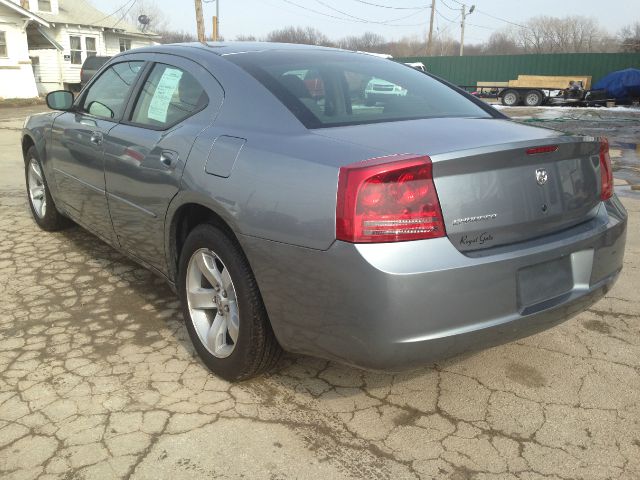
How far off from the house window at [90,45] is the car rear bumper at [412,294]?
33.6m

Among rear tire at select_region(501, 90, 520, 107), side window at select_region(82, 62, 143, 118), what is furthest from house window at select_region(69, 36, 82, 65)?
side window at select_region(82, 62, 143, 118)

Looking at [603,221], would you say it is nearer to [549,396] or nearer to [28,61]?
[549,396]

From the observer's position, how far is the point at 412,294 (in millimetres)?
2002

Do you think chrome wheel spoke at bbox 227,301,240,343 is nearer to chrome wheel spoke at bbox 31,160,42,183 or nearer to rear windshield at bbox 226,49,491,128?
rear windshield at bbox 226,49,491,128

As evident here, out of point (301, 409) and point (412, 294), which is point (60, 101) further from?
point (412, 294)

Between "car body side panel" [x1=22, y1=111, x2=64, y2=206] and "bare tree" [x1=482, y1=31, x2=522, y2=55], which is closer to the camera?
"car body side panel" [x1=22, y1=111, x2=64, y2=206]

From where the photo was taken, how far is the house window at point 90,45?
3194cm

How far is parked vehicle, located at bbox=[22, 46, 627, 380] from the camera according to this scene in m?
2.03

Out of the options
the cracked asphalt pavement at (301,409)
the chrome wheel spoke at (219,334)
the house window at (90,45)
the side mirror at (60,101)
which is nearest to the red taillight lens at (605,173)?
the cracked asphalt pavement at (301,409)

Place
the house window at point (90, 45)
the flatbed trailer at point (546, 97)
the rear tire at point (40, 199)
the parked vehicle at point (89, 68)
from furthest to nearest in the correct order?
the house window at point (90, 45)
the flatbed trailer at point (546, 97)
the parked vehicle at point (89, 68)
the rear tire at point (40, 199)

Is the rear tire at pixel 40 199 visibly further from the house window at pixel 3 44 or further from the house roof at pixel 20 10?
the house window at pixel 3 44

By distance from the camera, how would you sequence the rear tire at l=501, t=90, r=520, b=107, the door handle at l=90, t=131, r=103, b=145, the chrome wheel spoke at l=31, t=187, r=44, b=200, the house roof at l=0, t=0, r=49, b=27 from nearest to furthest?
the door handle at l=90, t=131, r=103, b=145
the chrome wheel spoke at l=31, t=187, r=44, b=200
the house roof at l=0, t=0, r=49, b=27
the rear tire at l=501, t=90, r=520, b=107

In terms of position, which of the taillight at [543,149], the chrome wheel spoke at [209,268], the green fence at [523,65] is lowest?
the chrome wheel spoke at [209,268]

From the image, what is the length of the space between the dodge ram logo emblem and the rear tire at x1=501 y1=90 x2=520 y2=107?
981 inches
